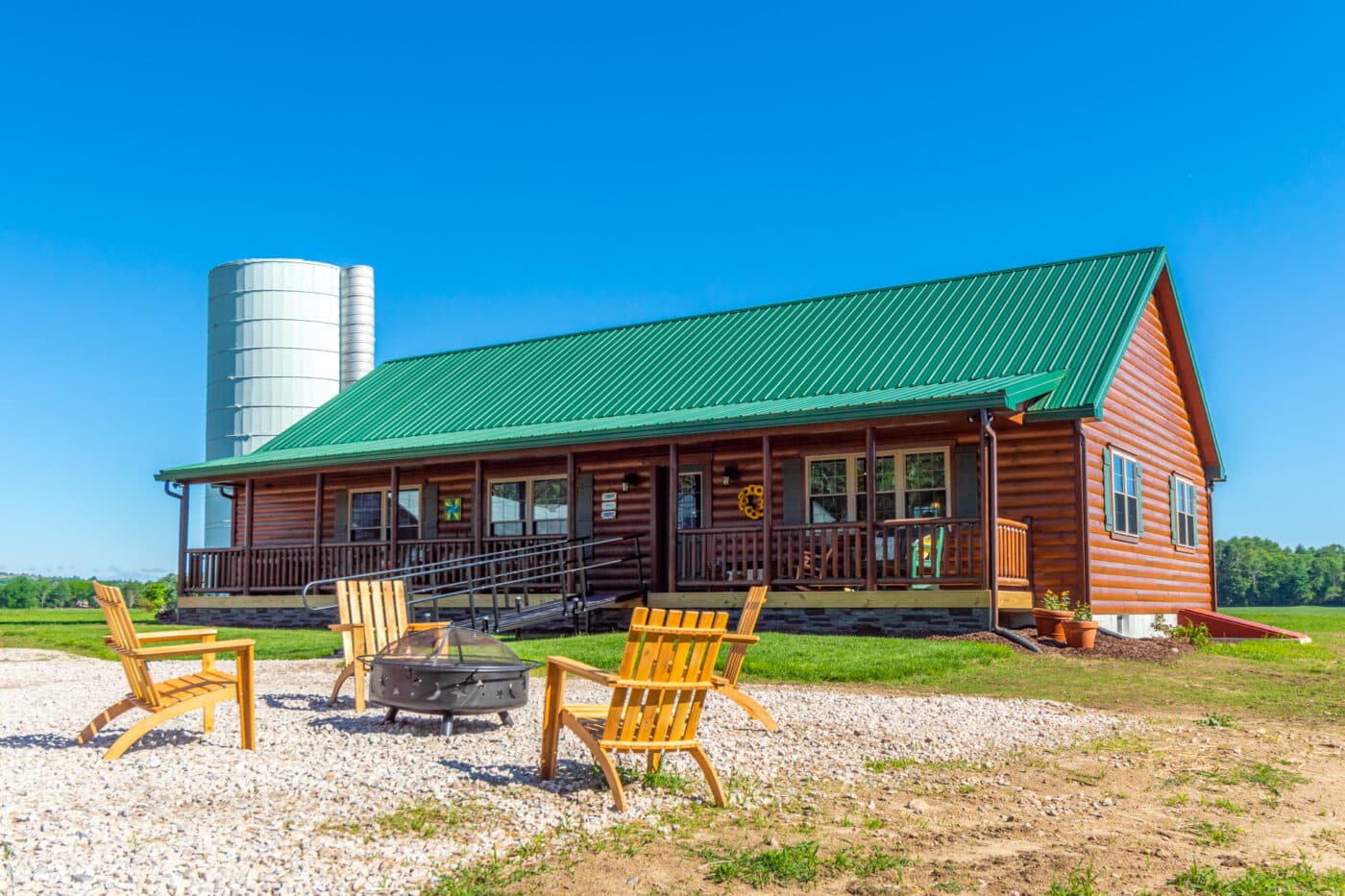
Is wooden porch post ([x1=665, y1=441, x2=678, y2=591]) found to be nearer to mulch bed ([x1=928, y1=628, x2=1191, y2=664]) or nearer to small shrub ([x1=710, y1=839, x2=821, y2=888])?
mulch bed ([x1=928, y1=628, x2=1191, y2=664])

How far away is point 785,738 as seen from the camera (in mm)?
7984

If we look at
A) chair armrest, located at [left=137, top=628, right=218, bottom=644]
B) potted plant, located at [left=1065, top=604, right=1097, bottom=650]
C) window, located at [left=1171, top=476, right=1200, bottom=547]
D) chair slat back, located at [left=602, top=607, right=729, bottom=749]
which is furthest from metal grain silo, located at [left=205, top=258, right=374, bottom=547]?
chair slat back, located at [left=602, top=607, right=729, bottom=749]

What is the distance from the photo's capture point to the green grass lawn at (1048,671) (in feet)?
33.7

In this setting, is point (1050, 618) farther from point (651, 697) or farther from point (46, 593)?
point (46, 593)

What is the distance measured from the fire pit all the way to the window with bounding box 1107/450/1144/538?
12157 millimetres

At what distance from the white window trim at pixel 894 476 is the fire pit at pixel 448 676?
9458 mm

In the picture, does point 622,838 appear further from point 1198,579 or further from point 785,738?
point 1198,579

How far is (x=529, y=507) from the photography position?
2145cm

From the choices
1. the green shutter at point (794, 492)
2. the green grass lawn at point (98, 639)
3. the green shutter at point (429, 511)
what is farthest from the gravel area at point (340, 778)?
the green shutter at point (429, 511)

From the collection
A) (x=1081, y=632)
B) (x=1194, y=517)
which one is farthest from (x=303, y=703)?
(x=1194, y=517)

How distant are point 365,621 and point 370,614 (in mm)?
95

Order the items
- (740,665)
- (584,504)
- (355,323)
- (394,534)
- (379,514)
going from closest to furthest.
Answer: (740,665)
(394,534)
(584,504)
(379,514)
(355,323)

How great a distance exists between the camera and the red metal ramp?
1914 cm

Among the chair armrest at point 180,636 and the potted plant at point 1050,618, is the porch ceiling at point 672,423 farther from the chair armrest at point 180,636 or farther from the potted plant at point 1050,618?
the chair armrest at point 180,636
